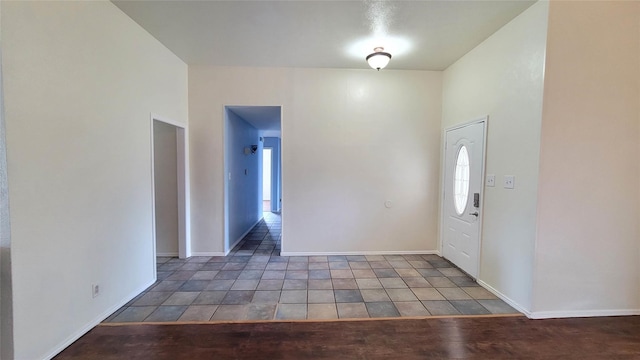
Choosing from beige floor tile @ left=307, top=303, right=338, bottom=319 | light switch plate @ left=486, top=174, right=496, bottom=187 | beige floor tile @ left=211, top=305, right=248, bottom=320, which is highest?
light switch plate @ left=486, top=174, right=496, bottom=187

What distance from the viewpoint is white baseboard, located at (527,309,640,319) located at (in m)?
2.29

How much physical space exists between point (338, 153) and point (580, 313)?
3105mm

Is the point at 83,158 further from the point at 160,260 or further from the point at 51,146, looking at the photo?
the point at 160,260

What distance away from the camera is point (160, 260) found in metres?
3.65

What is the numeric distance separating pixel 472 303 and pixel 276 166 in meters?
6.67

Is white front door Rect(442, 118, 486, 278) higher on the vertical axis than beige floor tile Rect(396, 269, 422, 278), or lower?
higher

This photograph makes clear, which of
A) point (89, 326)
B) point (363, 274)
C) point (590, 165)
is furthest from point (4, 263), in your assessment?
point (590, 165)

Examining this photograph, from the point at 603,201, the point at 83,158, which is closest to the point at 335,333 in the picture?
the point at 83,158

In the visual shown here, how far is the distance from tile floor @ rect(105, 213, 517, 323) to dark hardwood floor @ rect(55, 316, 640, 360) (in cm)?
15

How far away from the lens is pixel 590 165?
2238mm

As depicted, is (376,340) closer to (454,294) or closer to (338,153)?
(454,294)

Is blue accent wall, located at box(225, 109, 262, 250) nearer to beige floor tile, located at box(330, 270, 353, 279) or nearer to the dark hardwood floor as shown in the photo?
beige floor tile, located at box(330, 270, 353, 279)

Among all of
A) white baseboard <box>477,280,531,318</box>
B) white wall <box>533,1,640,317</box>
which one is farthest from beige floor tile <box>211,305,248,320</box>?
white wall <box>533,1,640,317</box>

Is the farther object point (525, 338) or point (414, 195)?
point (414, 195)
